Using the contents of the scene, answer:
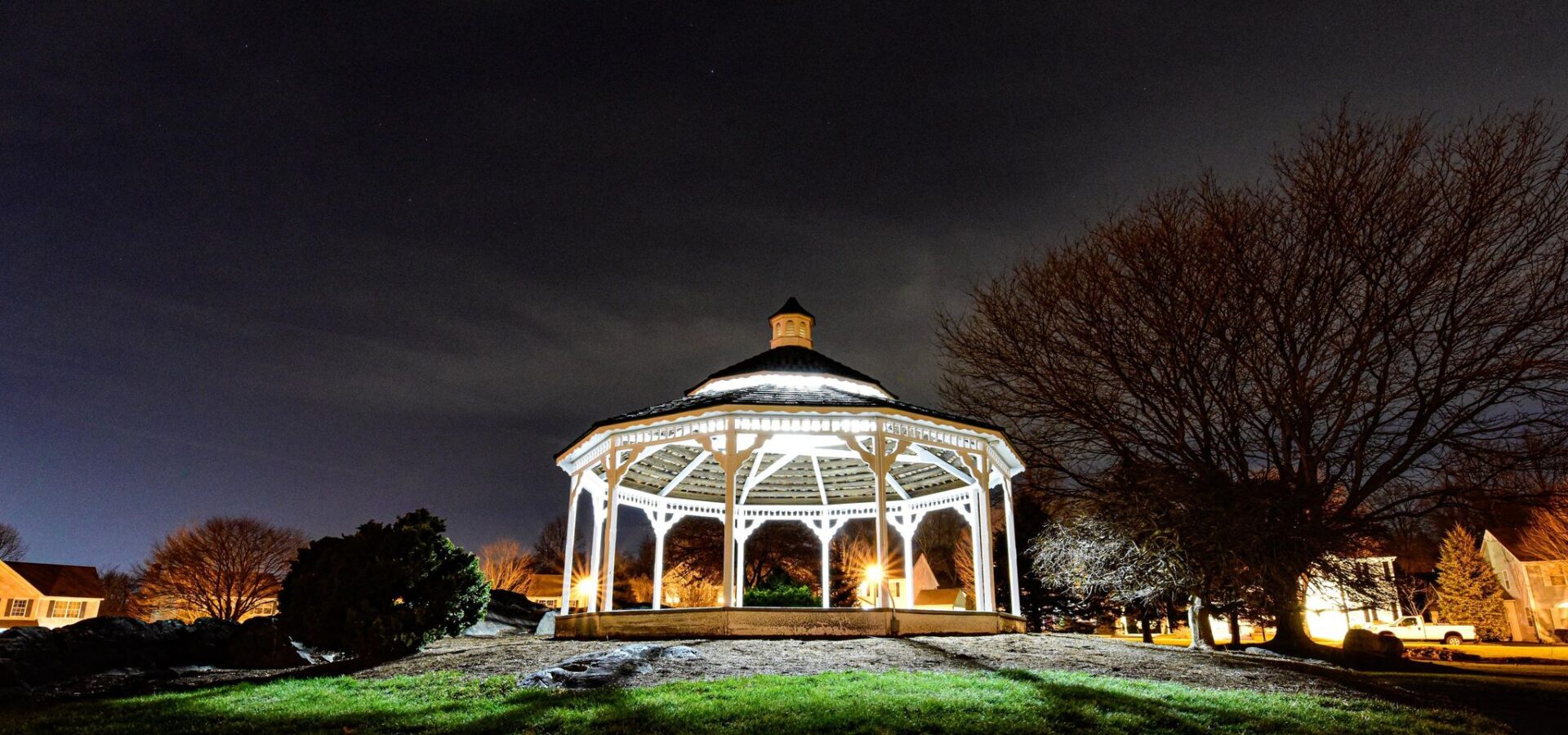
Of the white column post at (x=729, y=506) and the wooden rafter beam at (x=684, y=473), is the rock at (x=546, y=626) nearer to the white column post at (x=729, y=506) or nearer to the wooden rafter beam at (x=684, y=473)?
the wooden rafter beam at (x=684, y=473)

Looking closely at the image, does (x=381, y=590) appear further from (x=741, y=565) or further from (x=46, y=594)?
(x=46, y=594)

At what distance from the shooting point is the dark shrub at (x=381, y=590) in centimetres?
1291

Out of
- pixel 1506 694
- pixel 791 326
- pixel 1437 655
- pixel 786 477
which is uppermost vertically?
pixel 791 326

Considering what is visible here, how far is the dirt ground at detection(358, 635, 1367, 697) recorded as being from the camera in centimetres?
1092

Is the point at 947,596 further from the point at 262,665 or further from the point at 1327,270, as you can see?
the point at 262,665

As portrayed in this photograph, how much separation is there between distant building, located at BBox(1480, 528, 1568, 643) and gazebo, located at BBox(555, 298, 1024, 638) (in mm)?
42043

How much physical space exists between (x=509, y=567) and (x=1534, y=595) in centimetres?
6691

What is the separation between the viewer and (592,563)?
20.8m

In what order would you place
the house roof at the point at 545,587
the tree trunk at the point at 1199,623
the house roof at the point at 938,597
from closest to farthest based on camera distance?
the tree trunk at the point at 1199,623
the house roof at the point at 938,597
the house roof at the point at 545,587

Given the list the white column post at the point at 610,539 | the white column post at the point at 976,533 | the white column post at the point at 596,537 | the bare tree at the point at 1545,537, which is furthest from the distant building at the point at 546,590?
the bare tree at the point at 1545,537

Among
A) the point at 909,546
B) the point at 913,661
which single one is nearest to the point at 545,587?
the point at 909,546

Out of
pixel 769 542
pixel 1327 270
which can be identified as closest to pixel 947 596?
pixel 769 542

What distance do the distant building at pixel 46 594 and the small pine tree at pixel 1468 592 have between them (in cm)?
8039

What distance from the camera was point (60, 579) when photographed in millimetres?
57844
